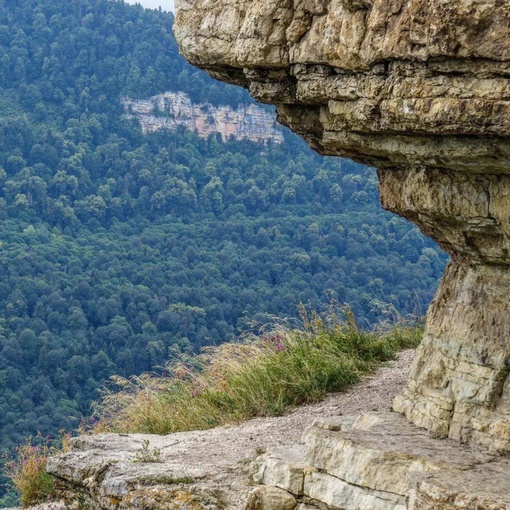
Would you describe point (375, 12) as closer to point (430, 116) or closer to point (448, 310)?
point (430, 116)

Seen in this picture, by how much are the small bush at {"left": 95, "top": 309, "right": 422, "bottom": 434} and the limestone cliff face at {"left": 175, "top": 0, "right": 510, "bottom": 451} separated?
253 cm

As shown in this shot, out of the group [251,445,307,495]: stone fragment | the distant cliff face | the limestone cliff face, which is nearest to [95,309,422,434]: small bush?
[251,445,307,495]: stone fragment

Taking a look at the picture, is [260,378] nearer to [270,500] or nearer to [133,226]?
[270,500]

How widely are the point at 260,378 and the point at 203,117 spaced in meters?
91.5

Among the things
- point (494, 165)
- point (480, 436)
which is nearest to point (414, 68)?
point (494, 165)

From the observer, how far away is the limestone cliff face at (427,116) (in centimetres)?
509

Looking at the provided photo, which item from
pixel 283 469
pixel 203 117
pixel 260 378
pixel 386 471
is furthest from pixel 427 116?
pixel 203 117

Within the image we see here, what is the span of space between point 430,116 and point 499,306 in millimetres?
1612

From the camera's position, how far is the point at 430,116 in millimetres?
5301

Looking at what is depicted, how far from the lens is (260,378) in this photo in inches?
379

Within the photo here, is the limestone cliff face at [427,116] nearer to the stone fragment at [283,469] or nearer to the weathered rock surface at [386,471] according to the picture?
the weathered rock surface at [386,471]

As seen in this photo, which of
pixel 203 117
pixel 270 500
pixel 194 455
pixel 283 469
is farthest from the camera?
pixel 203 117

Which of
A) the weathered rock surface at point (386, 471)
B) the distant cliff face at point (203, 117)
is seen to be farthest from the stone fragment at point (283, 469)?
the distant cliff face at point (203, 117)

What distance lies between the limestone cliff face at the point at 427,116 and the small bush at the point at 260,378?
8.29ft
